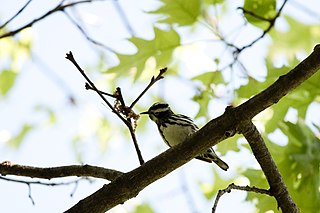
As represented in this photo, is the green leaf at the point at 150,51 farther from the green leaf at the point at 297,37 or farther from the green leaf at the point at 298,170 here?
the green leaf at the point at 297,37

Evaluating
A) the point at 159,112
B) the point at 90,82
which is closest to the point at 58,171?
the point at 90,82

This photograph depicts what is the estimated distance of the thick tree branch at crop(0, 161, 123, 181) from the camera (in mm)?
1305

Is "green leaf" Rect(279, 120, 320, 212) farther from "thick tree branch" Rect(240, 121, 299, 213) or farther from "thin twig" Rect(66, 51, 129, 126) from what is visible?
"thin twig" Rect(66, 51, 129, 126)

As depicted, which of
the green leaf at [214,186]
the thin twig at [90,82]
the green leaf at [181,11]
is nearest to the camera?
the thin twig at [90,82]

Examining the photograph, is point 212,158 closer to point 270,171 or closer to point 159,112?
point 159,112

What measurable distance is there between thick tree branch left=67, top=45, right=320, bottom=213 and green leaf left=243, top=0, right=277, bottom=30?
20.4 inches

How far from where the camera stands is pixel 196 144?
1194 mm

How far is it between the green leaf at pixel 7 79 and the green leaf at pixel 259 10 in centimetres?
150

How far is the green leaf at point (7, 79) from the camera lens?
111 inches

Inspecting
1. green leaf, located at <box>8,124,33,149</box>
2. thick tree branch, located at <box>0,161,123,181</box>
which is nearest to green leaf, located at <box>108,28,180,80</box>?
thick tree branch, located at <box>0,161,123,181</box>

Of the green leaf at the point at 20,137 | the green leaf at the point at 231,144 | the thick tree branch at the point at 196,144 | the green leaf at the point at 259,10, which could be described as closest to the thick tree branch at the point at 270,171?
the thick tree branch at the point at 196,144

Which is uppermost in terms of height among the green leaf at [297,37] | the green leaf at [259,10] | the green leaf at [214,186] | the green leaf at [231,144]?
the green leaf at [297,37]

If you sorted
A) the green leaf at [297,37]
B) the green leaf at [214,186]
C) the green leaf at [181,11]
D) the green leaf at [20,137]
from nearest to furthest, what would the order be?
the green leaf at [181,11] < the green leaf at [214,186] < the green leaf at [297,37] < the green leaf at [20,137]

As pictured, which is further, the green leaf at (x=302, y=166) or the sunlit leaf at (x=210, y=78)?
the sunlit leaf at (x=210, y=78)
